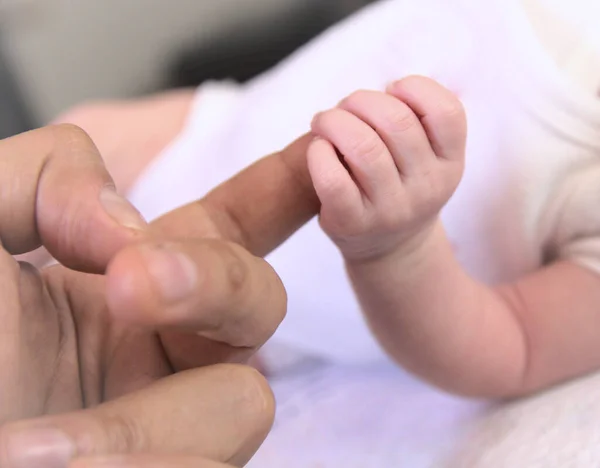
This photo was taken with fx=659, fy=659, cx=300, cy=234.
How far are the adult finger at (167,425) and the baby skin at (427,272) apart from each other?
0.36 feet

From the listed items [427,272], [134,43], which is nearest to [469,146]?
[427,272]

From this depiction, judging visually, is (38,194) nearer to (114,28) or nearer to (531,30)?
(531,30)

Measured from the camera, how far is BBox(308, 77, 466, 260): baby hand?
13.1 inches

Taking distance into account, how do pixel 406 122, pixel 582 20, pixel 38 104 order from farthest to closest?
1. pixel 38 104
2. pixel 582 20
3. pixel 406 122

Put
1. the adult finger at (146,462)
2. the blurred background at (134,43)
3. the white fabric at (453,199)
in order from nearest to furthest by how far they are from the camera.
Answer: the adult finger at (146,462) → the white fabric at (453,199) → the blurred background at (134,43)

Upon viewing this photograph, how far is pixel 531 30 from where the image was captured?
538mm

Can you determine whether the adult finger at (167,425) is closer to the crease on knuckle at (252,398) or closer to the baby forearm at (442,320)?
the crease on knuckle at (252,398)

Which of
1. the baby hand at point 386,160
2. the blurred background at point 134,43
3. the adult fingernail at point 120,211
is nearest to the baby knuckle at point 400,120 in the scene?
the baby hand at point 386,160

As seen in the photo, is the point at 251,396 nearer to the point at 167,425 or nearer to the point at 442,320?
the point at 167,425

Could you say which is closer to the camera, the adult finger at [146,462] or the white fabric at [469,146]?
the adult finger at [146,462]

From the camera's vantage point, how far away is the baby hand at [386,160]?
13.1 inches

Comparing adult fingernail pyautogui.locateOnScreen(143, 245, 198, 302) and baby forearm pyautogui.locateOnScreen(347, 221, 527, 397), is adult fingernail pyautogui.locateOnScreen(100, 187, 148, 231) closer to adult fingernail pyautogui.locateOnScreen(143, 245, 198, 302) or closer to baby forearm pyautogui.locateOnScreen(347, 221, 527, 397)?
adult fingernail pyautogui.locateOnScreen(143, 245, 198, 302)

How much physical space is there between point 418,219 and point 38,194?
20cm

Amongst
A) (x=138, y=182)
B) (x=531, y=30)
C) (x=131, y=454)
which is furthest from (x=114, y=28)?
(x=131, y=454)
